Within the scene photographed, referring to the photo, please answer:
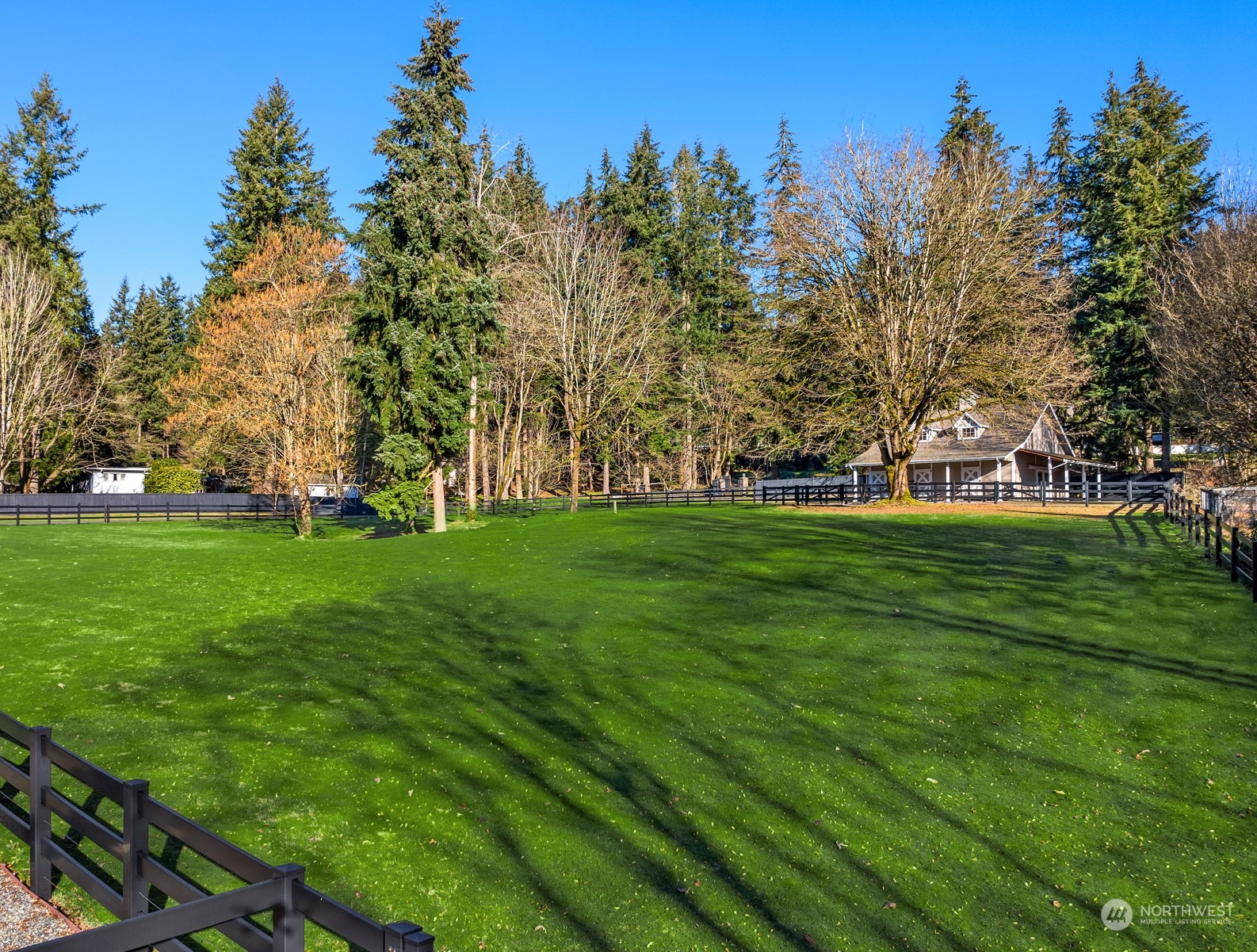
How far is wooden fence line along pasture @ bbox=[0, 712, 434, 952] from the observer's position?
3156mm

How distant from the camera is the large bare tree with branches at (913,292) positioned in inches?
1420

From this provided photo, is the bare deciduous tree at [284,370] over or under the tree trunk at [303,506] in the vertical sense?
over

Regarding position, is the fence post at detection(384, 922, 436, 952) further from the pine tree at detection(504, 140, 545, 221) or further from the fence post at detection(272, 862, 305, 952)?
the pine tree at detection(504, 140, 545, 221)

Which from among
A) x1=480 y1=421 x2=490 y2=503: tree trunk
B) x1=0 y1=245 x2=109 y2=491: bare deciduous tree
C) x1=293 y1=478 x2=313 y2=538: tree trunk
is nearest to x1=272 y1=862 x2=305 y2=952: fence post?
x1=293 y1=478 x2=313 y2=538: tree trunk

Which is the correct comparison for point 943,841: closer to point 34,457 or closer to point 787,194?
point 787,194

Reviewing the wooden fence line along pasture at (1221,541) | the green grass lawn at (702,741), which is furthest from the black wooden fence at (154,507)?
the wooden fence line along pasture at (1221,541)

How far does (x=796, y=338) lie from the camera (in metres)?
40.0

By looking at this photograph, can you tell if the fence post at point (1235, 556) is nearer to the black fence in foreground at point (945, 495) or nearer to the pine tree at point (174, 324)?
the black fence in foreground at point (945, 495)

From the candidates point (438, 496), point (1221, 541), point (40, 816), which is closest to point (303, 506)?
point (438, 496)

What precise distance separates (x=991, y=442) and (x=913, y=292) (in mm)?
18005

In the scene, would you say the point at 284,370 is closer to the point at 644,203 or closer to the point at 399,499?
the point at 399,499

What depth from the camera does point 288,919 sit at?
3604 millimetres

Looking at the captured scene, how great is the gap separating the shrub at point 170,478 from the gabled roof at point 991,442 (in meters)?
47.4

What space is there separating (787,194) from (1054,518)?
20392mm
